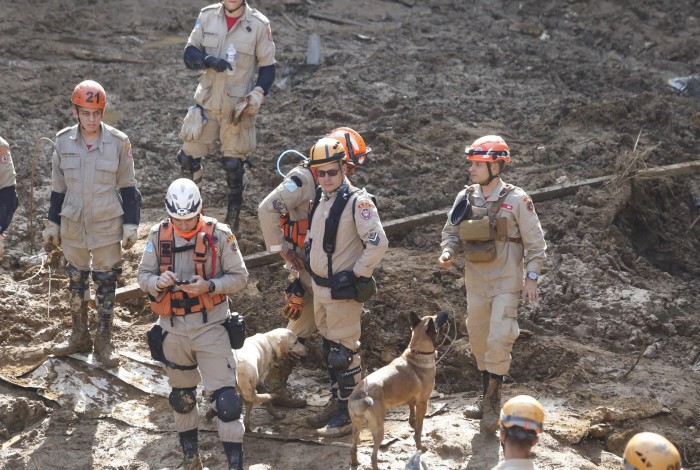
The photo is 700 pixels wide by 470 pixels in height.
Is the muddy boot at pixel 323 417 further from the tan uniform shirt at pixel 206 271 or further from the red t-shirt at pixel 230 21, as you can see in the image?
the red t-shirt at pixel 230 21

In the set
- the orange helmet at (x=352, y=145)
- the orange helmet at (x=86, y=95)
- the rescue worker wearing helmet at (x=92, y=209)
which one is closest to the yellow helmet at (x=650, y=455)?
the orange helmet at (x=352, y=145)

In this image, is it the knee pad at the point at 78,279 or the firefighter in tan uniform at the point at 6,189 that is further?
the knee pad at the point at 78,279

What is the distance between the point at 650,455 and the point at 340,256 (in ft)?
11.0

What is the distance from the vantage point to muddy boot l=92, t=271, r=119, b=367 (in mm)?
9031

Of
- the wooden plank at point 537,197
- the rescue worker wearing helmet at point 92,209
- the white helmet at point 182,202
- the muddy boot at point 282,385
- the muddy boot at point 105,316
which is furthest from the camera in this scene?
the wooden plank at point 537,197

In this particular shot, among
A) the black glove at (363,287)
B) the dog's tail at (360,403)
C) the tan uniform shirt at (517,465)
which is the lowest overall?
the dog's tail at (360,403)

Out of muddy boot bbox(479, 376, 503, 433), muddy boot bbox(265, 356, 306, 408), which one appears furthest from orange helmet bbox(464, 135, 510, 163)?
muddy boot bbox(265, 356, 306, 408)

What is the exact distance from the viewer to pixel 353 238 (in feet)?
26.1

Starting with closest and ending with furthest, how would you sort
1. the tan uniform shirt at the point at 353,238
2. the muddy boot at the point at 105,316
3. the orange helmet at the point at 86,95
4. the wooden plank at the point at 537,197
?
the tan uniform shirt at the point at 353,238
the orange helmet at the point at 86,95
the muddy boot at the point at 105,316
the wooden plank at the point at 537,197

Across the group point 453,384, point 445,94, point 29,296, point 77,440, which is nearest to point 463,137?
point 445,94

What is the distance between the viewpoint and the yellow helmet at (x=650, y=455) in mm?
5141

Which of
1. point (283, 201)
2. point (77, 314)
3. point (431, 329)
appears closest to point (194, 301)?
point (283, 201)

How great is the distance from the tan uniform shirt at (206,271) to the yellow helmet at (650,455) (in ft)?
10.6

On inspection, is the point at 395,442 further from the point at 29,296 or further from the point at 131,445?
the point at 29,296
